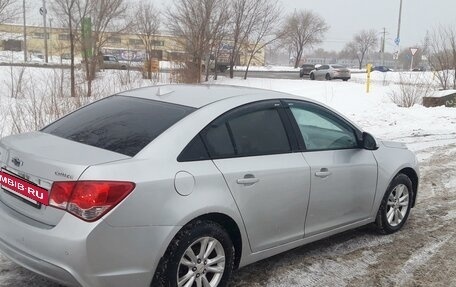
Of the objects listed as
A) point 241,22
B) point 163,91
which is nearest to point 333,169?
point 163,91

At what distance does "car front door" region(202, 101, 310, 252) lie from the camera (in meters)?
3.43

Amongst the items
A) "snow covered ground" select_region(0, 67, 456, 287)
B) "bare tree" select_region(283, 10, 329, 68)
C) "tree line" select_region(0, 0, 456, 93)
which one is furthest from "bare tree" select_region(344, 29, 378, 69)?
"snow covered ground" select_region(0, 67, 456, 287)

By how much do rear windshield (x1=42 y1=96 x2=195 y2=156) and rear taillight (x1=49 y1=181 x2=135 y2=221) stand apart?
1.09 feet

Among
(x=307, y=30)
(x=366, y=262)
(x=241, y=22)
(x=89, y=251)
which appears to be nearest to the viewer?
(x=89, y=251)

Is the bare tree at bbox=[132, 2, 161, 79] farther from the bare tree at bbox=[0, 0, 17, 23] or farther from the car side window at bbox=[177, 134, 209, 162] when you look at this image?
the car side window at bbox=[177, 134, 209, 162]

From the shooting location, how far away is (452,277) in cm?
401

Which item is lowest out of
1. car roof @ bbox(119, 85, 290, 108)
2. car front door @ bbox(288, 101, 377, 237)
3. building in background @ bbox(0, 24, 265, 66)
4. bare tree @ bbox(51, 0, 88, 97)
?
car front door @ bbox(288, 101, 377, 237)

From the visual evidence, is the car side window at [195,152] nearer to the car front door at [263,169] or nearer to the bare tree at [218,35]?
the car front door at [263,169]

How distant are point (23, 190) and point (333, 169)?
8.06 ft

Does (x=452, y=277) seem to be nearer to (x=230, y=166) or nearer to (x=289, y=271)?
(x=289, y=271)

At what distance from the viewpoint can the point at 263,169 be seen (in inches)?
141

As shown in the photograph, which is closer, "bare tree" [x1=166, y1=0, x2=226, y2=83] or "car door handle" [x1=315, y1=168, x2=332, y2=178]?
"car door handle" [x1=315, y1=168, x2=332, y2=178]

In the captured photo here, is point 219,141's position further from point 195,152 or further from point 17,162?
point 17,162

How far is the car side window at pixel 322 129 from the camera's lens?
4.14 meters
